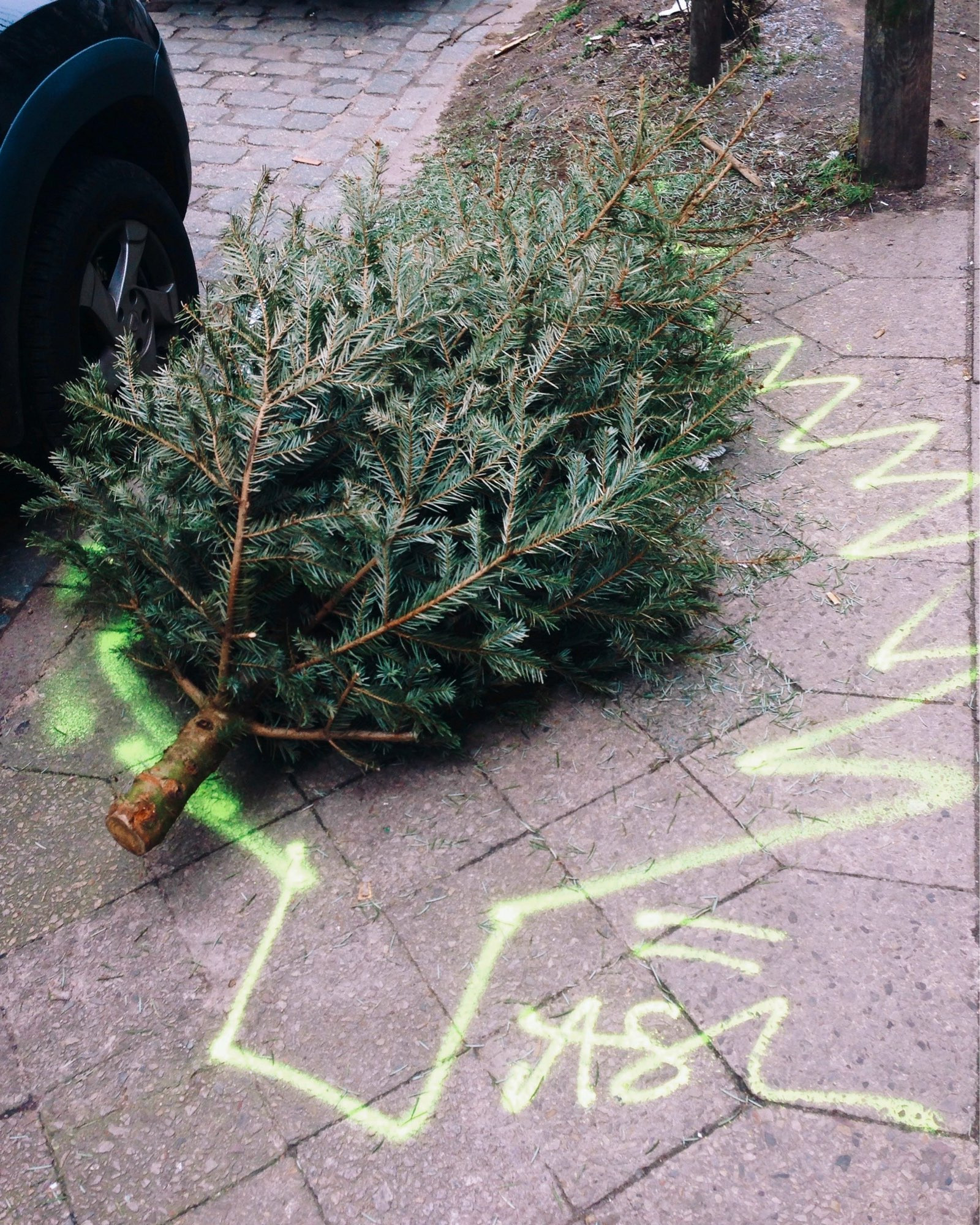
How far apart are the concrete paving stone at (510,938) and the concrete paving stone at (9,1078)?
2.57 feet

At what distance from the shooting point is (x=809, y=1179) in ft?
6.13

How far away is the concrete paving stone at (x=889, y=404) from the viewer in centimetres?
352

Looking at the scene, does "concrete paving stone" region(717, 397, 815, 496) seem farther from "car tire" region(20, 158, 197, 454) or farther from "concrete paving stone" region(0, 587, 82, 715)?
"concrete paving stone" region(0, 587, 82, 715)

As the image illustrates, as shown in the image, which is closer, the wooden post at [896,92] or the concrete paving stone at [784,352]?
the concrete paving stone at [784,352]

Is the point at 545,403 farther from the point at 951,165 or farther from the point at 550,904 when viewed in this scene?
the point at 951,165

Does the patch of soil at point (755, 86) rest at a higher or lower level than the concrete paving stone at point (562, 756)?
higher

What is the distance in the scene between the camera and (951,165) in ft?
16.7

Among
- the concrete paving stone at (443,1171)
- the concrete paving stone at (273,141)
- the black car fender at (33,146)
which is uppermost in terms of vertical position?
the black car fender at (33,146)

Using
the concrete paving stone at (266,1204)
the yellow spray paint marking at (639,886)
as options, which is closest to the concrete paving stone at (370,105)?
the yellow spray paint marking at (639,886)

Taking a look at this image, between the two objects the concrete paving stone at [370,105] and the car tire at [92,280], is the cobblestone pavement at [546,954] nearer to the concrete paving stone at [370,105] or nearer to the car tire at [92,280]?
the car tire at [92,280]

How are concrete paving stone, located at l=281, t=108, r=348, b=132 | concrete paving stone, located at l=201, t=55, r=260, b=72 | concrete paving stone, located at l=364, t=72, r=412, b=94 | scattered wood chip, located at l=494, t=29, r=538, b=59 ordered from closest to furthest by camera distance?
concrete paving stone, located at l=281, t=108, r=348, b=132 < concrete paving stone, located at l=364, t=72, r=412, b=94 < scattered wood chip, located at l=494, t=29, r=538, b=59 < concrete paving stone, located at l=201, t=55, r=260, b=72

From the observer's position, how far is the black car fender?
3033 mm

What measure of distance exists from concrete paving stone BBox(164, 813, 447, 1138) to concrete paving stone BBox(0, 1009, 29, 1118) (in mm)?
376

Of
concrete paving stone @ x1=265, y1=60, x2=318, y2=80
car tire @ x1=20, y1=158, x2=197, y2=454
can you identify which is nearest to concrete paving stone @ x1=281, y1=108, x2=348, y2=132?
concrete paving stone @ x1=265, y1=60, x2=318, y2=80
